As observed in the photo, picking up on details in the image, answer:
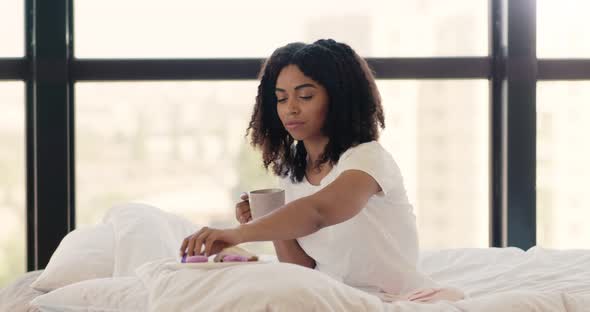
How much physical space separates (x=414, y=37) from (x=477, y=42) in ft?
0.93

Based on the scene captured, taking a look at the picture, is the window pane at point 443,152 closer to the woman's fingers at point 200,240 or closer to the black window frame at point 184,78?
the black window frame at point 184,78

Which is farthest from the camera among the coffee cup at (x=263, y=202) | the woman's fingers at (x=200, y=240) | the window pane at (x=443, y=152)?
the window pane at (x=443, y=152)

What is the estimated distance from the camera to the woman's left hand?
143 cm

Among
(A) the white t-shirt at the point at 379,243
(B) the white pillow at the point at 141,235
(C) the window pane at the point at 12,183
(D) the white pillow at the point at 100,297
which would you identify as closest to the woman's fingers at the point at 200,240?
(D) the white pillow at the point at 100,297

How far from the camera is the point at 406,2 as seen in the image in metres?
3.25

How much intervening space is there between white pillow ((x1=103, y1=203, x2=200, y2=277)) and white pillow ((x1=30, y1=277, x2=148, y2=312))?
324mm

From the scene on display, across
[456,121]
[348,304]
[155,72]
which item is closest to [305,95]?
[348,304]

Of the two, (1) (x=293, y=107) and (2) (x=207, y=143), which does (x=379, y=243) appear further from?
(2) (x=207, y=143)

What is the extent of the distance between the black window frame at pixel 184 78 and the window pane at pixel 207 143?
0.08 metres

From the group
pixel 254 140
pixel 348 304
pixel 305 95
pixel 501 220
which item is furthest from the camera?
pixel 501 220

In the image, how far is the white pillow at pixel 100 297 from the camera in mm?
1530

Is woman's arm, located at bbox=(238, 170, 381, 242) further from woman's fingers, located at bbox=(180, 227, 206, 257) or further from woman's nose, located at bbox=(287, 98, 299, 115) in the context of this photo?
woman's nose, located at bbox=(287, 98, 299, 115)

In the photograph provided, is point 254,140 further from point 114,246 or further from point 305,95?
point 114,246

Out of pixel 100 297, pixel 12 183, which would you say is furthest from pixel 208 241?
pixel 12 183
